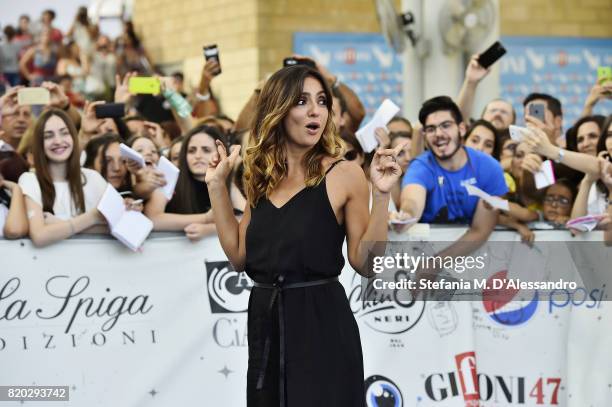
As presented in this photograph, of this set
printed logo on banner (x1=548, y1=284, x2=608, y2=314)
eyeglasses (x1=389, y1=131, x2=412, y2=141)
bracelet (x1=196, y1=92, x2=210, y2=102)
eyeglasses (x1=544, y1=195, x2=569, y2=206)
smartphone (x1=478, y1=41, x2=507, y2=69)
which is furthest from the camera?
bracelet (x1=196, y1=92, x2=210, y2=102)

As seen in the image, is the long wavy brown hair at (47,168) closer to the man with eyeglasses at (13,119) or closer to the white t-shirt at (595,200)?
the man with eyeglasses at (13,119)

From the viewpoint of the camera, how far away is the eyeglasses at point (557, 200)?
7041mm

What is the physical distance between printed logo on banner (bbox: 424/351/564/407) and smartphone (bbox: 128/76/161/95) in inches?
117

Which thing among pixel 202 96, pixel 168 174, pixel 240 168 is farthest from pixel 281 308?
pixel 202 96

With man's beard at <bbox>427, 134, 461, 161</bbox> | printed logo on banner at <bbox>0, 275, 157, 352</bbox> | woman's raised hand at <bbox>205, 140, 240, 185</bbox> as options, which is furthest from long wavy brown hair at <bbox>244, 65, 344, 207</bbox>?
man's beard at <bbox>427, 134, 461, 161</bbox>

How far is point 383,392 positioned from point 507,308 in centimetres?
84

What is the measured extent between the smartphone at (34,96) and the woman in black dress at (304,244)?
3.22 metres

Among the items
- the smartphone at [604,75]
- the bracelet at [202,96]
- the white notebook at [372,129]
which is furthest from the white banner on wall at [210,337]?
the bracelet at [202,96]

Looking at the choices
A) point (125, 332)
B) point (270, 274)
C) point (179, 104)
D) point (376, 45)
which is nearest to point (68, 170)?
point (125, 332)

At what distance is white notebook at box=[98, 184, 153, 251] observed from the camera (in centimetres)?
626

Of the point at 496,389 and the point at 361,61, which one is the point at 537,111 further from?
the point at 361,61

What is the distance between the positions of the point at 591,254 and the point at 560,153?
0.59 metres

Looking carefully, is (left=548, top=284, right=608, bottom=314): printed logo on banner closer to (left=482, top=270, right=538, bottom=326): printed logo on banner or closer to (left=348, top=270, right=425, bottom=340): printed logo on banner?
(left=482, top=270, right=538, bottom=326): printed logo on banner

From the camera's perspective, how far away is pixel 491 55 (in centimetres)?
789
